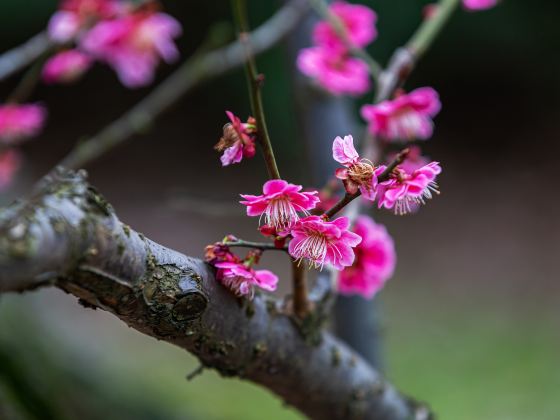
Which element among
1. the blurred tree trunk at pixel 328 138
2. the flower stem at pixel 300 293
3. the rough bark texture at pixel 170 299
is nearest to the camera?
the rough bark texture at pixel 170 299

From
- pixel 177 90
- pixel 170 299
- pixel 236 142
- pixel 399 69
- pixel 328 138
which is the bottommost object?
pixel 170 299

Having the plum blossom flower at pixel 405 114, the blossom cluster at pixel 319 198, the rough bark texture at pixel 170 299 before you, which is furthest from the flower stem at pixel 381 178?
the plum blossom flower at pixel 405 114

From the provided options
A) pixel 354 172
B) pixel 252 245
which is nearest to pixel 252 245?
pixel 252 245

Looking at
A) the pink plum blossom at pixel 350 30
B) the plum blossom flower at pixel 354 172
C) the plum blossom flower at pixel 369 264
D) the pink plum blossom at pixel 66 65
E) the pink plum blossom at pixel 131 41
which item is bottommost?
the plum blossom flower at pixel 354 172

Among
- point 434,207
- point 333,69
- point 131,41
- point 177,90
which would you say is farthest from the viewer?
point 434,207

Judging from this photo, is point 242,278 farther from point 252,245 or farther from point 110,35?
point 110,35

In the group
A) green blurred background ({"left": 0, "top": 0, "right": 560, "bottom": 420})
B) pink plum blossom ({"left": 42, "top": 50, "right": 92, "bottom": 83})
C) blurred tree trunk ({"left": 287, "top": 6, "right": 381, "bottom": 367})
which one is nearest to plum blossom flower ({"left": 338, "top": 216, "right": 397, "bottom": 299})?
blurred tree trunk ({"left": 287, "top": 6, "right": 381, "bottom": 367})

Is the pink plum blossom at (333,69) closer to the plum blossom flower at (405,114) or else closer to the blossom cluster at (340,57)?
the blossom cluster at (340,57)

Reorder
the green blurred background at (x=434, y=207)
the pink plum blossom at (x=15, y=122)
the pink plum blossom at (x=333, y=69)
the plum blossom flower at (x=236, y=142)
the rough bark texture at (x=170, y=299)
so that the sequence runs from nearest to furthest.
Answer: the rough bark texture at (x=170, y=299)
the plum blossom flower at (x=236, y=142)
the pink plum blossom at (x=333, y=69)
the pink plum blossom at (x=15, y=122)
the green blurred background at (x=434, y=207)

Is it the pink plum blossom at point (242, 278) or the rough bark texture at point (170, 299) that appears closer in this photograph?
the rough bark texture at point (170, 299)
